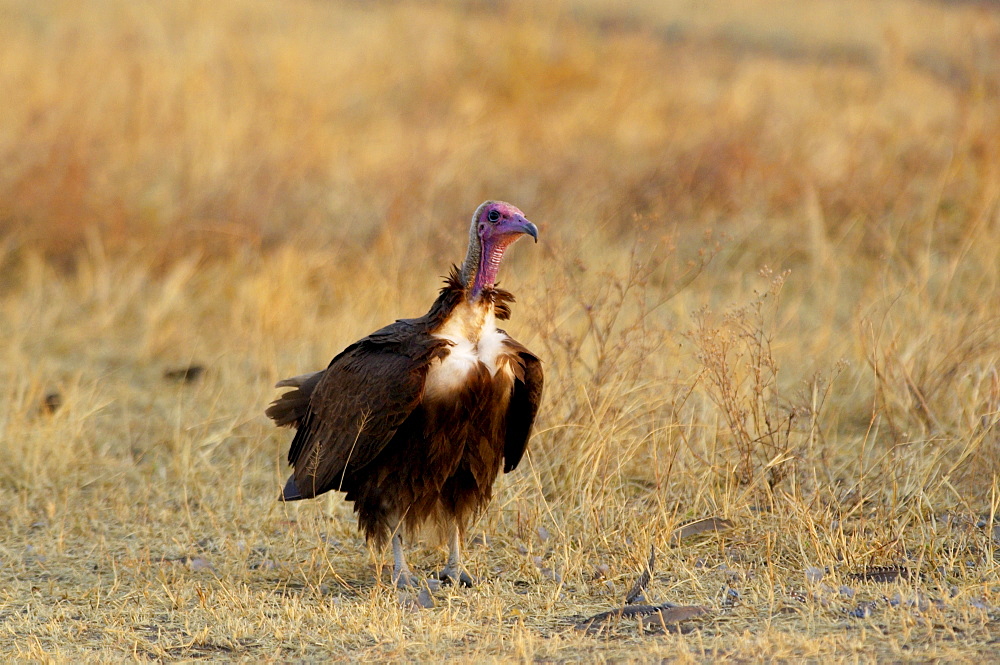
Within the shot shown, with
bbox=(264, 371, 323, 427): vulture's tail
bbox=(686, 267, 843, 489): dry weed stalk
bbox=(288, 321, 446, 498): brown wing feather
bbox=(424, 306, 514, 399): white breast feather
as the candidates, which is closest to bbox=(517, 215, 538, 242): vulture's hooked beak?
bbox=(424, 306, 514, 399): white breast feather

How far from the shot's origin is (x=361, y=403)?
12.7 feet

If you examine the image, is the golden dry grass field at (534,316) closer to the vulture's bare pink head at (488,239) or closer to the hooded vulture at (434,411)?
the hooded vulture at (434,411)

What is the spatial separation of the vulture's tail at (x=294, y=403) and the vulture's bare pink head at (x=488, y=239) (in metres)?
0.79

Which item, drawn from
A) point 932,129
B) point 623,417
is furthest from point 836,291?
point 623,417

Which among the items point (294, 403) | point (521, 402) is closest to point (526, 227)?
point (521, 402)

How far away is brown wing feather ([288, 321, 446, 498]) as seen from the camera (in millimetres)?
3779

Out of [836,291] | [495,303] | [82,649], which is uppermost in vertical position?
[836,291]

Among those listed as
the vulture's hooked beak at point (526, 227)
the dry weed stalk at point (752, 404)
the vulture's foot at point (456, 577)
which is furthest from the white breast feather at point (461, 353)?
the dry weed stalk at point (752, 404)

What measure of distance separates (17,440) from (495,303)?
2373 millimetres

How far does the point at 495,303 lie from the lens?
398 cm

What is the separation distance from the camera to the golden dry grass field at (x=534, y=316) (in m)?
3.84

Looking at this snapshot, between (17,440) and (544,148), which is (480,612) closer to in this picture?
(17,440)

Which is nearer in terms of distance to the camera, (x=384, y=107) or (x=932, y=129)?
(x=932, y=129)

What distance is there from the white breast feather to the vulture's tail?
76cm
